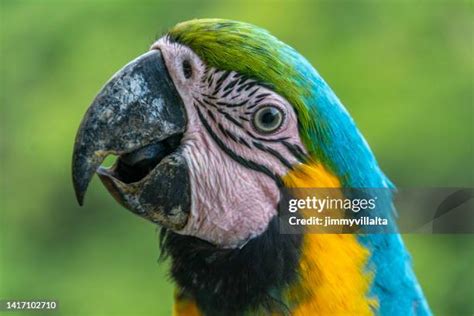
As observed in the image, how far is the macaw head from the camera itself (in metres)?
1.15

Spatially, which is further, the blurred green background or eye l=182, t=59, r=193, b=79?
the blurred green background

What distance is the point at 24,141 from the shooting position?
1.82 m

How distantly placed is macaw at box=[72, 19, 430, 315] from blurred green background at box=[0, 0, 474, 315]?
488mm

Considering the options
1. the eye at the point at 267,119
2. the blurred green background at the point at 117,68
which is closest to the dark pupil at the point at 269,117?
the eye at the point at 267,119

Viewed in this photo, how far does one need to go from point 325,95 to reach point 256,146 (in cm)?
15

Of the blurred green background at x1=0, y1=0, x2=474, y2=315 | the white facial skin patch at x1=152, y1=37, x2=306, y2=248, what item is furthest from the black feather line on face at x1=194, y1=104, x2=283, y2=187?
the blurred green background at x1=0, y1=0, x2=474, y2=315

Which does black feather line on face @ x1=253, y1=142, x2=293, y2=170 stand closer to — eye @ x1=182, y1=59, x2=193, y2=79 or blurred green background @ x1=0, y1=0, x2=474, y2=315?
eye @ x1=182, y1=59, x2=193, y2=79

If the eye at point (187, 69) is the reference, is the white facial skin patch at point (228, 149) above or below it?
below

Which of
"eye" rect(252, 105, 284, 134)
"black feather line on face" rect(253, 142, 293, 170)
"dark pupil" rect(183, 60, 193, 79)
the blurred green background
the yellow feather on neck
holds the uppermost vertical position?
the blurred green background

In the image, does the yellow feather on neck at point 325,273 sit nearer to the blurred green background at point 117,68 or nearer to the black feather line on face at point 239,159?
the black feather line on face at point 239,159

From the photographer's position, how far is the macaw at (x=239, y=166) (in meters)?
1.16

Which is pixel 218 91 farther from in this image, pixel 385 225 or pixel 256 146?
pixel 385 225

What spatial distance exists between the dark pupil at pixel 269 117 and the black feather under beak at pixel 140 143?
132mm

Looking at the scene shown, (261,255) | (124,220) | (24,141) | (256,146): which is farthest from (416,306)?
(24,141)
